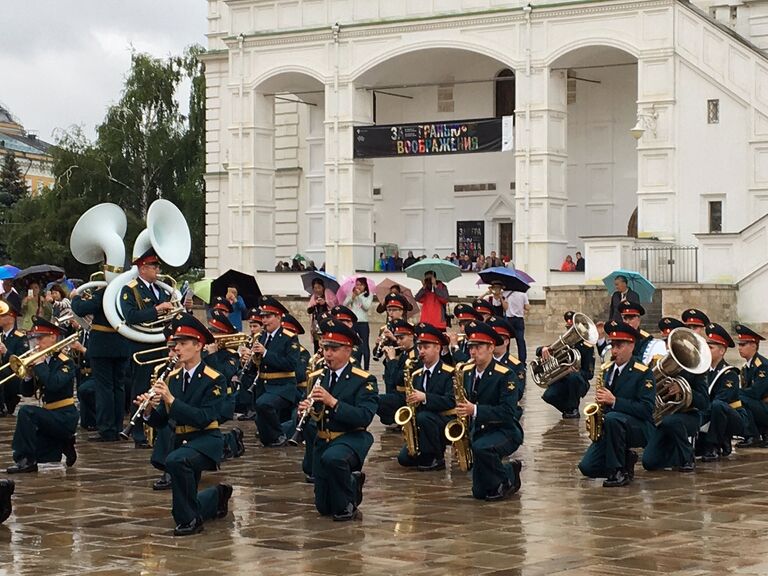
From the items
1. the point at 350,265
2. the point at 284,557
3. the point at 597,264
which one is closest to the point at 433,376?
the point at 284,557

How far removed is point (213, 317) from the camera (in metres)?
15.0

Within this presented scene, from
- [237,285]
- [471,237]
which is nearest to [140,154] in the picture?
[471,237]

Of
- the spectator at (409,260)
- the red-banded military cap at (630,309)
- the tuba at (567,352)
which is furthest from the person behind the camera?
the spectator at (409,260)

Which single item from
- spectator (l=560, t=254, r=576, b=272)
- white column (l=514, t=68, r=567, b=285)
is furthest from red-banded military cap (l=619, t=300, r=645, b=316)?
white column (l=514, t=68, r=567, b=285)

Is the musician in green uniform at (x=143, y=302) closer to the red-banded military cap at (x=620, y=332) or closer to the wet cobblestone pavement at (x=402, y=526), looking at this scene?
the wet cobblestone pavement at (x=402, y=526)

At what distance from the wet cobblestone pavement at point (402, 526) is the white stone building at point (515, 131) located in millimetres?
20576

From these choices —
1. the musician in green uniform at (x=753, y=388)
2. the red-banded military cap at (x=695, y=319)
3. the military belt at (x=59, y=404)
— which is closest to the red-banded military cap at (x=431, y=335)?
the red-banded military cap at (x=695, y=319)

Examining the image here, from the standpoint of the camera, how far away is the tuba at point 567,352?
16781mm

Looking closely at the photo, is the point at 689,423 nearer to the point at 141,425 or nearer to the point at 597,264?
the point at 141,425

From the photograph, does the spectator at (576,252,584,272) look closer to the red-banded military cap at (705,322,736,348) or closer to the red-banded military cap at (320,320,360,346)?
the red-banded military cap at (705,322,736,348)

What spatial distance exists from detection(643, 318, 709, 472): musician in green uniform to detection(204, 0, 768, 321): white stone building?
19.1 m

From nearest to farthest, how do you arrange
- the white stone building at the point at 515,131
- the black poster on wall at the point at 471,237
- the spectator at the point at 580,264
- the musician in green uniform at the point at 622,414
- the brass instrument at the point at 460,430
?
the brass instrument at the point at 460,430, the musician in green uniform at the point at 622,414, the white stone building at the point at 515,131, the spectator at the point at 580,264, the black poster on wall at the point at 471,237

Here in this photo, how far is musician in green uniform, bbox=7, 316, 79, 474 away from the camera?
44.3 ft

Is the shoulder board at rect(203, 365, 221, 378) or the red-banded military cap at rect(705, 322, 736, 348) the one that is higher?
the red-banded military cap at rect(705, 322, 736, 348)
